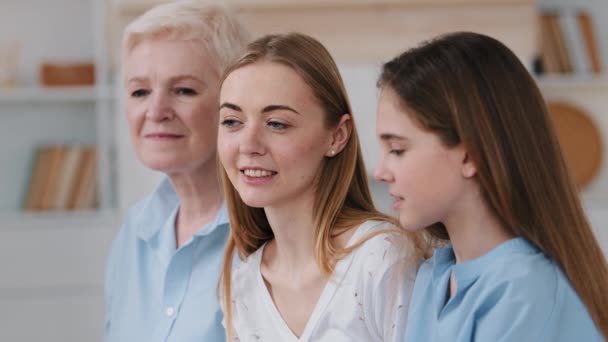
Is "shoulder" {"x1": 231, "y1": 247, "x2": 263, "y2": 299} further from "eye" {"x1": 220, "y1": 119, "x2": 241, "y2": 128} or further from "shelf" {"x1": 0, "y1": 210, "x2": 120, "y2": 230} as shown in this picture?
"shelf" {"x1": 0, "y1": 210, "x2": 120, "y2": 230}

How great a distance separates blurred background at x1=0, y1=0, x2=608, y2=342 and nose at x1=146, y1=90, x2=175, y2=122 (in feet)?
7.79

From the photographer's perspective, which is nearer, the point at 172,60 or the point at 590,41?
the point at 172,60

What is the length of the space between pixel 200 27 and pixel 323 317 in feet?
2.03

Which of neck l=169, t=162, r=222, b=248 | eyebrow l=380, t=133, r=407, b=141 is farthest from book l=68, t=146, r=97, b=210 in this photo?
eyebrow l=380, t=133, r=407, b=141

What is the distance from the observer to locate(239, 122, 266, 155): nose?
1415 mm

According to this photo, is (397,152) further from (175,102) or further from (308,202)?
(175,102)

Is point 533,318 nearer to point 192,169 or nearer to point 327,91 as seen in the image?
point 327,91

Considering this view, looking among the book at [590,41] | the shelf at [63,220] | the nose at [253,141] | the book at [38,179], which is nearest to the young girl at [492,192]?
the nose at [253,141]

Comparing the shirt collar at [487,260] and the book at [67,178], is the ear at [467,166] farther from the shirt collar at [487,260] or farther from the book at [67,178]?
the book at [67,178]

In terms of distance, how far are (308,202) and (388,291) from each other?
0.20 m

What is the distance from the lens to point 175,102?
68.6 inches

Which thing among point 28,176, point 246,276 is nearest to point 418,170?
point 246,276

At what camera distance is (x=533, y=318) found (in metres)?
1.18

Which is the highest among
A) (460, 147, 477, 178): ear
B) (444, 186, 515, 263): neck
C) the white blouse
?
(460, 147, 477, 178): ear
